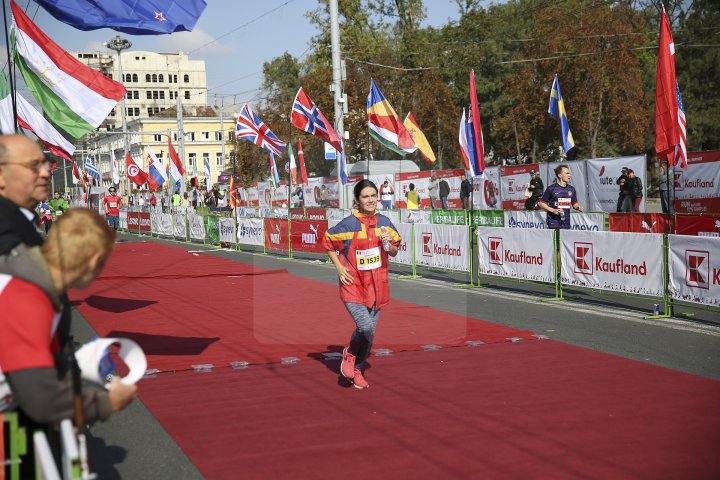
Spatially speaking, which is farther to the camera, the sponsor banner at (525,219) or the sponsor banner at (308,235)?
the sponsor banner at (525,219)

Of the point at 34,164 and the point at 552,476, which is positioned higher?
the point at 34,164

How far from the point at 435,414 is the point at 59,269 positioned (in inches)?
175

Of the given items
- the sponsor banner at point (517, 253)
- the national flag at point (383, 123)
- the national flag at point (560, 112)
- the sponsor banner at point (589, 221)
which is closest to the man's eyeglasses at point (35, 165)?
the sponsor banner at point (517, 253)

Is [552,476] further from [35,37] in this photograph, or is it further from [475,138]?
[475,138]

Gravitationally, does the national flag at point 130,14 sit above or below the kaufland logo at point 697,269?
above

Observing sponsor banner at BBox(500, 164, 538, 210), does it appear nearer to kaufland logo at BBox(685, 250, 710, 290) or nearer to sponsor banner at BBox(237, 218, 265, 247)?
sponsor banner at BBox(237, 218, 265, 247)

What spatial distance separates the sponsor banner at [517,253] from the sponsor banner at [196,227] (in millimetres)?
17506

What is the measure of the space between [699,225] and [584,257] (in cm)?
273

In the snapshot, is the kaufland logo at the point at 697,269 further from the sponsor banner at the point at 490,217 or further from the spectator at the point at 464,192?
the spectator at the point at 464,192

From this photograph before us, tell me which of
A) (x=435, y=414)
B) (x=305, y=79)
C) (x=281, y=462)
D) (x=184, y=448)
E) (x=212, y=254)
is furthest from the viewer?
(x=305, y=79)

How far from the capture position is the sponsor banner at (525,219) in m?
22.8


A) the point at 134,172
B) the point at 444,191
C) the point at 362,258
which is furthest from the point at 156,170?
the point at 362,258

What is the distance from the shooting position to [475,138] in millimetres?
20562

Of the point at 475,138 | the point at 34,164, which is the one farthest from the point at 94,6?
the point at 475,138
